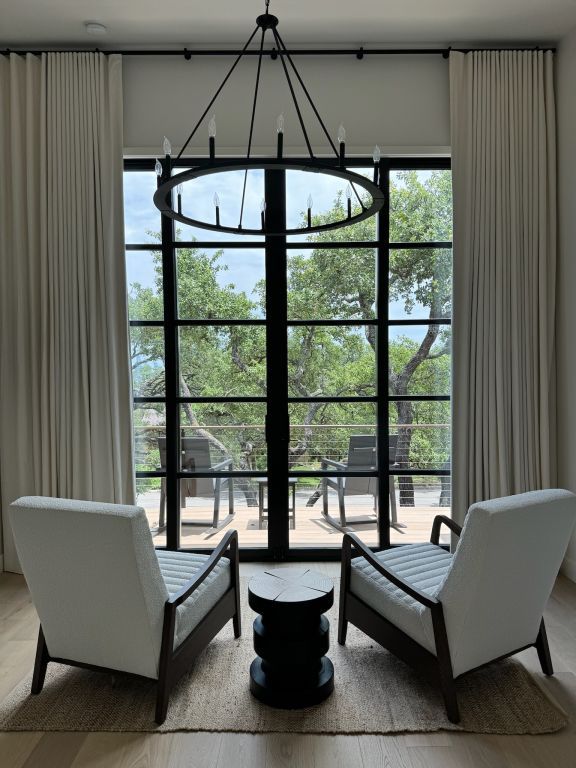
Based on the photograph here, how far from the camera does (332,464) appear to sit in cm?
392

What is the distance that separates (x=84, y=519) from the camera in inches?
79.7

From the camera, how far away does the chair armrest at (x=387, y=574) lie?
217cm

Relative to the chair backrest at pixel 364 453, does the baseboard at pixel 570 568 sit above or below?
below

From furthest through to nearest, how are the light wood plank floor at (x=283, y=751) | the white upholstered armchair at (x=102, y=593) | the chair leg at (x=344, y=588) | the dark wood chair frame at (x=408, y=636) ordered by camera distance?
the chair leg at (x=344, y=588), the dark wood chair frame at (x=408, y=636), the white upholstered armchair at (x=102, y=593), the light wood plank floor at (x=283, y=751)

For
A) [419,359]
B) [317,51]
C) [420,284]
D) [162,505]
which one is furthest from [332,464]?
[317,51]

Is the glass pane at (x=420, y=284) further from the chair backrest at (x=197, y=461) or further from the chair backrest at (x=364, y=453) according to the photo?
the chair backrest at (x=197, y=461)

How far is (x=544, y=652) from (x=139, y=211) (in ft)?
11.5

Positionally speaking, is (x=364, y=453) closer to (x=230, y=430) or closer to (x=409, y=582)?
(x=230, y=430)

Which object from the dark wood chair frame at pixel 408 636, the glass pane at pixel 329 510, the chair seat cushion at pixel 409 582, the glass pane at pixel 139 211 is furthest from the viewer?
the glass pane at pixel 329 510

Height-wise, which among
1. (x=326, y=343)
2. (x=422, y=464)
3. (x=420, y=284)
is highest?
(x=420, y=284)

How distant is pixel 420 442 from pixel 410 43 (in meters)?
2.67

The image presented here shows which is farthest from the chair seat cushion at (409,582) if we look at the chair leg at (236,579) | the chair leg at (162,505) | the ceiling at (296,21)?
the ceiling at (296,21)

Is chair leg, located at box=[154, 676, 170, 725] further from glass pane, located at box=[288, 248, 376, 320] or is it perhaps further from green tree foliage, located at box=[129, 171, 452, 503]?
glass pane, located at box=[288, 248, 376, 320]

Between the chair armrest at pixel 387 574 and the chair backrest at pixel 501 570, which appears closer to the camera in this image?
the chair backrest at pixel 501 570
